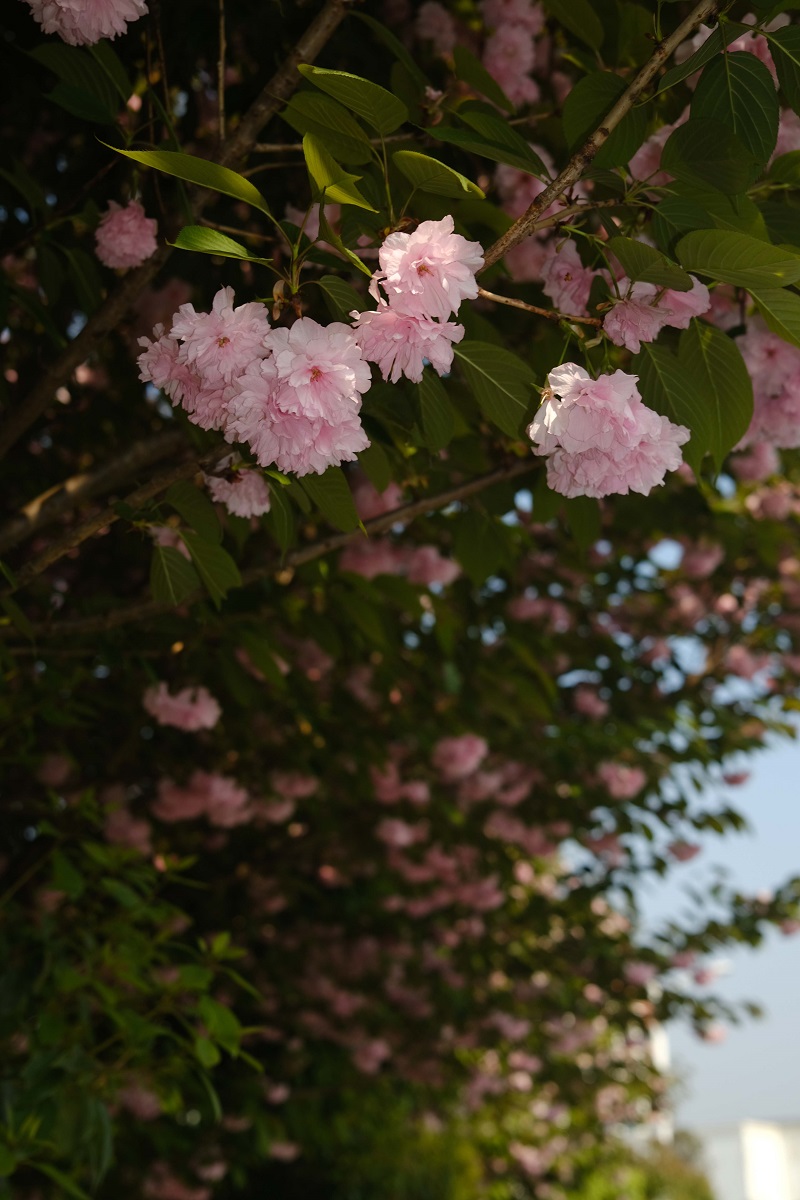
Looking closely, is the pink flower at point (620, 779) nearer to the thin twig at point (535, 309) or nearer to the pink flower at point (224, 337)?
the thin twig at point (535, 309)

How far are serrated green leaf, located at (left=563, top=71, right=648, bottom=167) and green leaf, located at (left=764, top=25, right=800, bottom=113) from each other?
0.37 feet

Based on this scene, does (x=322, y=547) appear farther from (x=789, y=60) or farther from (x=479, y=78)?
(x=789, y=60)

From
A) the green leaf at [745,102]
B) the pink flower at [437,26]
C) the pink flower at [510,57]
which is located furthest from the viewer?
the pink flower at [437,26]

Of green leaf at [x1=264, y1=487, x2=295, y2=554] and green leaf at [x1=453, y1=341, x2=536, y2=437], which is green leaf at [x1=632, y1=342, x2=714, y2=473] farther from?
green leaf at [x1=264, y1=487, x2=295, y2=554]

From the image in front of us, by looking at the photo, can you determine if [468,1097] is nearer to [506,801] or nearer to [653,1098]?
[653,1098]

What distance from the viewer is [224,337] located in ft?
2.79

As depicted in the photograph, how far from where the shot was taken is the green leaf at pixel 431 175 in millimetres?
824

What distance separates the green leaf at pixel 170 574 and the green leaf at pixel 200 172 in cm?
43

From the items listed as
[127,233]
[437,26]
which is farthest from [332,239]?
[437,26]

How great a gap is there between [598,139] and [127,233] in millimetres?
626

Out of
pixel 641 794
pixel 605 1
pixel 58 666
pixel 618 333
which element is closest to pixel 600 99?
pixel 618 333

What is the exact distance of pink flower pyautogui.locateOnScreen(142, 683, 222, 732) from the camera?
77.6 inches

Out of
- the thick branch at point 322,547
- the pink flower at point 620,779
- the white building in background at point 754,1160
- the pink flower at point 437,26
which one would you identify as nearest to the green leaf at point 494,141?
the thick branch at point 322,547

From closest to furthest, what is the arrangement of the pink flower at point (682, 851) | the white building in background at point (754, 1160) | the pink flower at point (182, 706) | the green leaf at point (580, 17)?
the green leaf at point (580, 17) → the pink flower at point (182, 706) → the pink flower at point (682, 851) → the white building in background at point (754, 1160)
